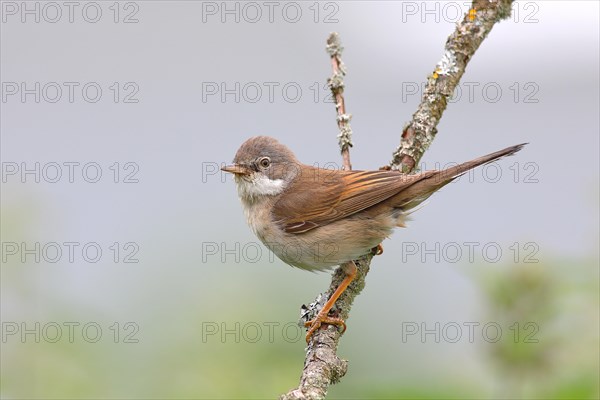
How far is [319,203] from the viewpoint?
5207mm

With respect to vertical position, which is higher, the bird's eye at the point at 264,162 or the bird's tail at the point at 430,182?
the bird's eye at the point at 264,162

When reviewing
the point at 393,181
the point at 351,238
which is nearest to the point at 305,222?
the point at 351,238

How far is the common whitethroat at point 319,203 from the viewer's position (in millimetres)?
4914

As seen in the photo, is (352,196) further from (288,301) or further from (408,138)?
(288,301)

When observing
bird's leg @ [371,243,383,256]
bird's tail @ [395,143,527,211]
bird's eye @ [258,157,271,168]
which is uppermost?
bird's eye @ [258,157,271,168]

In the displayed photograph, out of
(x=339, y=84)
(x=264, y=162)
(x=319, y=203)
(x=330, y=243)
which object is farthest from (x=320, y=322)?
(x=339, y=84)

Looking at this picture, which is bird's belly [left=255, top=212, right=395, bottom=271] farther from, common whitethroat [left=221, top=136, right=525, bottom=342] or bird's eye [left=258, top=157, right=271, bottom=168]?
bird's eye [left=258, top=157, right=271, bottom=168]

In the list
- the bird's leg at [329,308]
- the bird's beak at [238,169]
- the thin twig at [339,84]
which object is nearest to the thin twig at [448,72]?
the thin twig at [339,84]

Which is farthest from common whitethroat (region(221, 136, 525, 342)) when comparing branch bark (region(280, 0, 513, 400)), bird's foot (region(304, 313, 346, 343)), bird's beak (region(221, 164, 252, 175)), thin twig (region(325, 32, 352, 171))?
bird's foot (region(304, 313, 346, 343))

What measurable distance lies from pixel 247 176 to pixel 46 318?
2116 millimetres

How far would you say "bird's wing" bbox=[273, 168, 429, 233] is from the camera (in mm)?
4941

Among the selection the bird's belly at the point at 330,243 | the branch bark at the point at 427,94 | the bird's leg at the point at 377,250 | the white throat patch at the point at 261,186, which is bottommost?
the bird's belly at the point at 330,243

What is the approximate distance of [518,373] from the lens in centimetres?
302

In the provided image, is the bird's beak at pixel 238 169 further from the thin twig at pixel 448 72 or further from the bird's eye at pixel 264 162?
the thin twig at pixel 448 72
